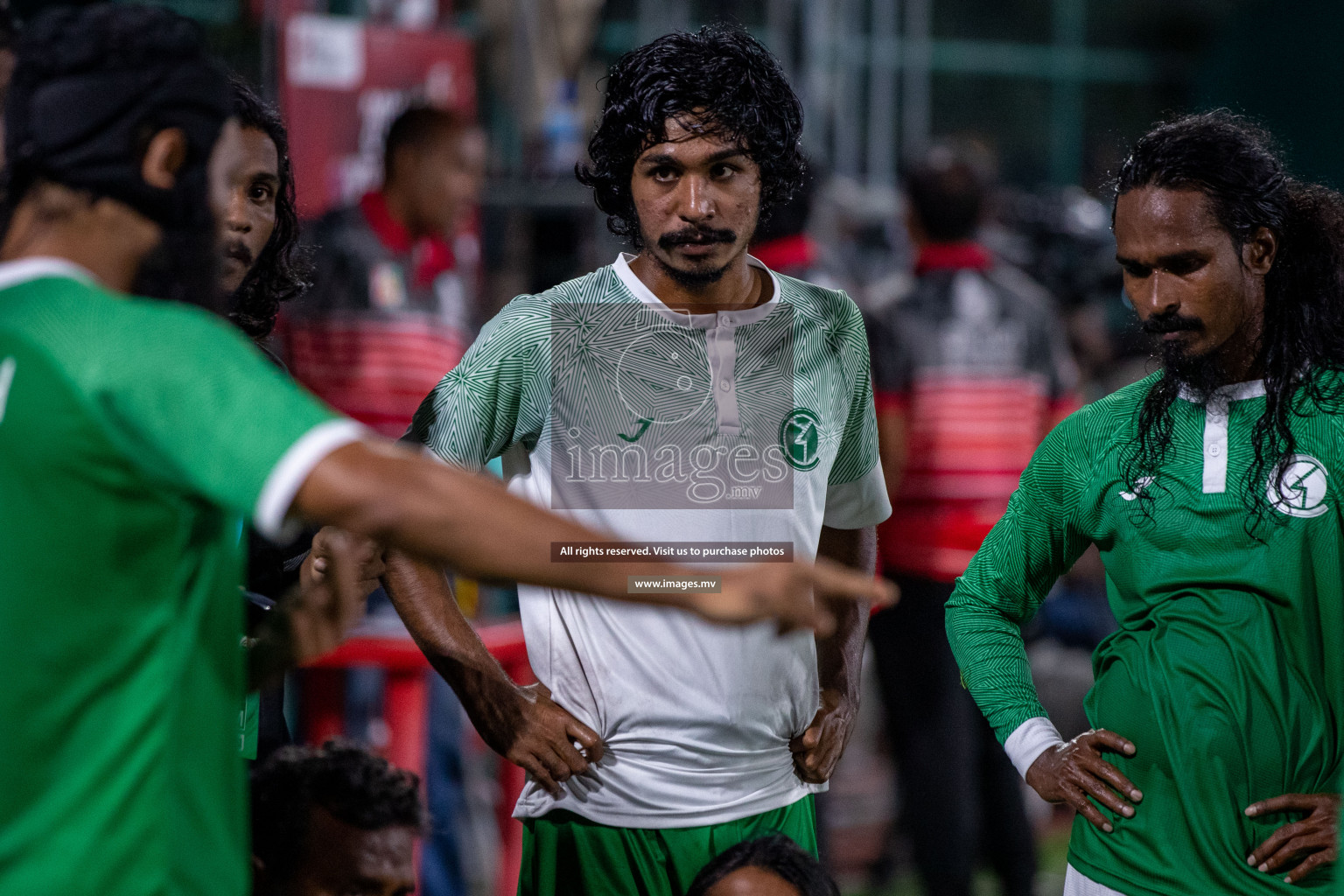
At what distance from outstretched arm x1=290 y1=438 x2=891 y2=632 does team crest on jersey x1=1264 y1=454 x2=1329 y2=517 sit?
1.12m

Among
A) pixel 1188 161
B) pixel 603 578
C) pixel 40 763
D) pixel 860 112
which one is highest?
pixel 860 112

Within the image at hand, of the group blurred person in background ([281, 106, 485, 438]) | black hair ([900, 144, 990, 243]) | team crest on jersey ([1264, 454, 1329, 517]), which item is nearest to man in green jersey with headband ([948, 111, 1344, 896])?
team crest on jersey ([1264, 454, 1329, 517])

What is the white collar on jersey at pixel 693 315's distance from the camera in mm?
2439

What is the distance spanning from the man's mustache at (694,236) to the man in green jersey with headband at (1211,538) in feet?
2.23

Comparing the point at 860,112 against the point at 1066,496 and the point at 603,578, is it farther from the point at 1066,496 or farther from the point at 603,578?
the point at 603,578

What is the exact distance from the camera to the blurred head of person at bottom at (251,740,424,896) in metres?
2.72

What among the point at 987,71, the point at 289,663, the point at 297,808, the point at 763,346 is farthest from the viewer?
the point at 987,71

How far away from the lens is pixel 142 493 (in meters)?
1.53

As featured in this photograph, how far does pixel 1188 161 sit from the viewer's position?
95.6 inches

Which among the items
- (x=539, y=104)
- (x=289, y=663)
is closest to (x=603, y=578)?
(x=289, y=663)

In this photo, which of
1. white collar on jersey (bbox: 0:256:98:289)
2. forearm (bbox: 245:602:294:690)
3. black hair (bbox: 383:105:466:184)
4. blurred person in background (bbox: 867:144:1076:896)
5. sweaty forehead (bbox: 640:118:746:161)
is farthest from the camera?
black hair (bbox: 383:105:466:184)

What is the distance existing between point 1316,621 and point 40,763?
6.05 feet

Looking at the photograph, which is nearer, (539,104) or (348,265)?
(348,265)

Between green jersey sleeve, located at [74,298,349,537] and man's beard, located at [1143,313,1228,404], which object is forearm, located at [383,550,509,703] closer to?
green jersey sleeve, located at [74,298,349,537]
